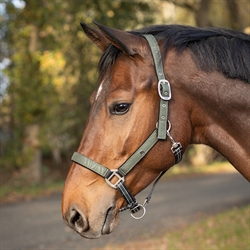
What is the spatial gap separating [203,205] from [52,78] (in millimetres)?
6247

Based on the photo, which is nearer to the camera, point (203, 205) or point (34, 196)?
point (203, 205)

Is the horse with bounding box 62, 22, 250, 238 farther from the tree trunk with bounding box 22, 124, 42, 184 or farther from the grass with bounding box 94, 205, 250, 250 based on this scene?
the tree trunk with bounding box 22, 124, 42, 184

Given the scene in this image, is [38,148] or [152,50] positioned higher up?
[152,50]

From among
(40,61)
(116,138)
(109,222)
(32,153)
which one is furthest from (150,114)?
(32,153)

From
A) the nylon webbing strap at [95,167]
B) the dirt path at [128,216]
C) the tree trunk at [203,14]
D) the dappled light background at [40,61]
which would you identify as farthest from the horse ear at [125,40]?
the tree trunk at [203,14]

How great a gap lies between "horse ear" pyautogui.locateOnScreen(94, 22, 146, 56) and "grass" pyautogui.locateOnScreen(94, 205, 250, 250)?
4349 mm

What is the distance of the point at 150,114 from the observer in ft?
7.76

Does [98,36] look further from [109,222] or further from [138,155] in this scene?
[109,222]

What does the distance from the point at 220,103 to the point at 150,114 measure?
47 centimetres

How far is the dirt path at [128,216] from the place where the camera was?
6543mm

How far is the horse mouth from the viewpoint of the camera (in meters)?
2.32

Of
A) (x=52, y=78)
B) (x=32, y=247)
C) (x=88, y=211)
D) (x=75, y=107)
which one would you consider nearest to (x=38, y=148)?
(x=52, y=78)

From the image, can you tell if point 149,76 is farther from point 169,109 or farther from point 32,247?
point 32,247

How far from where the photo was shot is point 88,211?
228 centimetres
